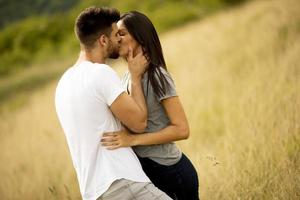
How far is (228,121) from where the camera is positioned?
257 inches

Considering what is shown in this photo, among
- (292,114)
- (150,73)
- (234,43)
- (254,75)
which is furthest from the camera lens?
(234,43)

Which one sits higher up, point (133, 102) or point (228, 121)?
point (133, 102)

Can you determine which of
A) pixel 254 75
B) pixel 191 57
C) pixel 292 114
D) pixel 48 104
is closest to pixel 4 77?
pixel 48 104

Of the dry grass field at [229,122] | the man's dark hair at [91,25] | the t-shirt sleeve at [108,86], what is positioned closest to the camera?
the t-shirt sleeve at [108,86]

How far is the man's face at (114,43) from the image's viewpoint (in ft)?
10.1

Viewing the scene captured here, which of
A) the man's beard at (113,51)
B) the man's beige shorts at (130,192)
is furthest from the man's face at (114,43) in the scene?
the man's beige shorts at (130,192)

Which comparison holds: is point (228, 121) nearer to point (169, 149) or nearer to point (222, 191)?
point (222, 191)

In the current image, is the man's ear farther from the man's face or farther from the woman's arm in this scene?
the woman's arm

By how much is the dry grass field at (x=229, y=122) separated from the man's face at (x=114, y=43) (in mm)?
1204

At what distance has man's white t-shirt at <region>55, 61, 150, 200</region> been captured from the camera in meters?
2.77

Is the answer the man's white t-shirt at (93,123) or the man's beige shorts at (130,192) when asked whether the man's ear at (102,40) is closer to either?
the man's white t-shirt at (93,123)

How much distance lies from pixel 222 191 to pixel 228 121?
7.73 feet

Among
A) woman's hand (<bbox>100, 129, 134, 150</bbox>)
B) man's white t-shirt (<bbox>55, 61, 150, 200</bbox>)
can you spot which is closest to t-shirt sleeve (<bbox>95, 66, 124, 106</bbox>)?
man's white t-shirt (<bbox>55, 61, 150, 200</bbox>)

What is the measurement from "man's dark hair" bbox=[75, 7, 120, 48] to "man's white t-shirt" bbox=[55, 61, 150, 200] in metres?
0.19
